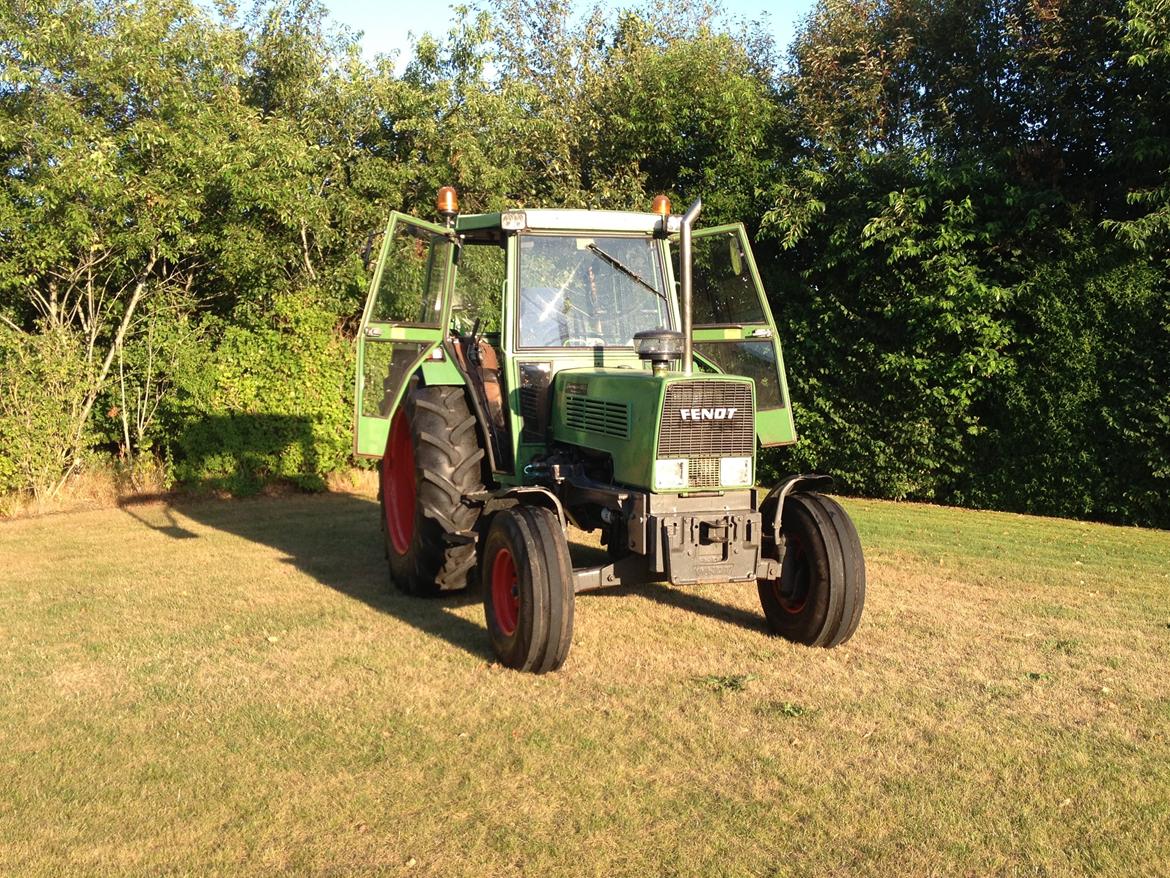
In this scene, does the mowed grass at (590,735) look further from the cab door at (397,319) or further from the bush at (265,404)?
the bush at (265,404)

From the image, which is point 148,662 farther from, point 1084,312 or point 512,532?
point 1084,312

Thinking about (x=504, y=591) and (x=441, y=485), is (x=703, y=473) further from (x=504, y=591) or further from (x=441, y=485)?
(x=441, y=485)

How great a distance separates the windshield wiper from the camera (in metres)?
5.93

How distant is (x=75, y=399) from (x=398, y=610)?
588 cm

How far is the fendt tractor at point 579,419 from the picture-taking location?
496 centimetres

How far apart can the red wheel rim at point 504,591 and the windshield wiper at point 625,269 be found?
178 centimetres

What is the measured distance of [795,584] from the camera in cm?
558

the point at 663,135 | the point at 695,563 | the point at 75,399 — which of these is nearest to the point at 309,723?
the point at 695,563

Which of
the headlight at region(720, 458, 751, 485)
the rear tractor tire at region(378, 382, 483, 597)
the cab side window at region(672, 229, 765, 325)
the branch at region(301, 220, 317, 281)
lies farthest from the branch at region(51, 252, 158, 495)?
the headlight at region(720, 458, 751, 485)

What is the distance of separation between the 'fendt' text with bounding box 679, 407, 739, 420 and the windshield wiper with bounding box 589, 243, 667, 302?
126 centimetres

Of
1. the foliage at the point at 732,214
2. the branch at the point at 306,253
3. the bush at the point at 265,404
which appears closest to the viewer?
the foliage at the point at 732,214

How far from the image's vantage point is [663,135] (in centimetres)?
1355

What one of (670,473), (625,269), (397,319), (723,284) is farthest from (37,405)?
(670,473)

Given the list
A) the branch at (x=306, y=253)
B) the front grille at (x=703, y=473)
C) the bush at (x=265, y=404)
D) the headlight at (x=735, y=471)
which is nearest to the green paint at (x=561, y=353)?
the front grille at (x=703, y=473)
